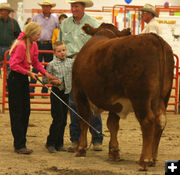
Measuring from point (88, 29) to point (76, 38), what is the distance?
0.38 meters

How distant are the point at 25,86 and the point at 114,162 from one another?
53.5 inches

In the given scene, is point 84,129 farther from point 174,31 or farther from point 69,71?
point 174,31

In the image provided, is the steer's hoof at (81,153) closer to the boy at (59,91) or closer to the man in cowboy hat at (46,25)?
the boy at (59,91)

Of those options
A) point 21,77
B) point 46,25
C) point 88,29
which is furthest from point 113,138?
point 46,25

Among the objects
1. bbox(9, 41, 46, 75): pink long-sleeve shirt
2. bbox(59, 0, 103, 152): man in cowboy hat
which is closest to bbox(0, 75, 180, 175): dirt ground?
bbox(59, 0, 103, 152): man in cowboy hat

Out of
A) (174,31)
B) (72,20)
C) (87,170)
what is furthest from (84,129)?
(174,31)

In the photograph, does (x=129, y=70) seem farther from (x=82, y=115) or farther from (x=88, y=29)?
(x=88, y=29)

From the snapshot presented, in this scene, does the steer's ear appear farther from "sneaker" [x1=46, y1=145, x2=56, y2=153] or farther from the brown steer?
"sneaker" [x1=46, y1=145, x2=56, y2=153]

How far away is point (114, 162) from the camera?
5.94 metres

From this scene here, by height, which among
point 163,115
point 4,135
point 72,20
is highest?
point 72,20

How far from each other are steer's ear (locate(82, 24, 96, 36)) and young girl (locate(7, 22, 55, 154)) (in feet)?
2.00

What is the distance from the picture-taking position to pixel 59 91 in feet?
21.2

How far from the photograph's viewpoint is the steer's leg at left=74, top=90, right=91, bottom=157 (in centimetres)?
616

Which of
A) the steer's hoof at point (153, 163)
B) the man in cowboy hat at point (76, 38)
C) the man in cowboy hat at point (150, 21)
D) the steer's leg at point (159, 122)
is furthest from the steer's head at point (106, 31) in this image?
the man in cowboy hat at point (150, 21)
